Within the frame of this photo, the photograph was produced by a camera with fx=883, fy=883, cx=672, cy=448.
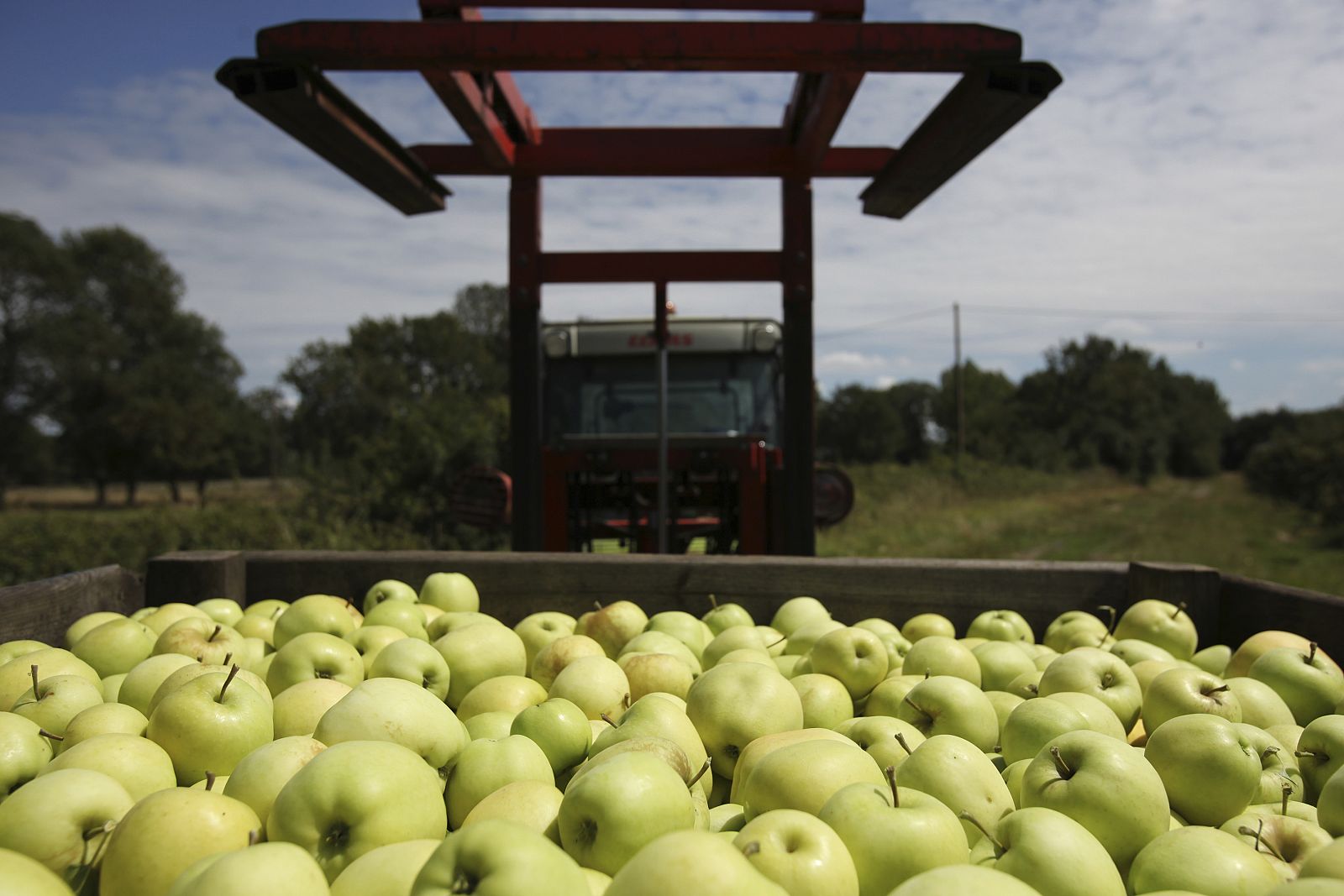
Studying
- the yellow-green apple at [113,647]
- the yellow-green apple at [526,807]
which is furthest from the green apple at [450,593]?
the yellow-green apple at [526,807]

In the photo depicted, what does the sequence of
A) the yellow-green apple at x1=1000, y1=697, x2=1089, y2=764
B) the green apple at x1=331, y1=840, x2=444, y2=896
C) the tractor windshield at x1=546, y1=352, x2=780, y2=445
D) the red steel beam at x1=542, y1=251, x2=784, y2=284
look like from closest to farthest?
the green apple at x1=331, y1=840, x2=444, y2=896
the yellow-green apple at x1=1000, y1=697, x2=1089, y2=764
the red steel beam at x1=542, y1=251, x2=784, y2=284
the tractor windshield at x1=546, y1=352, x2=780, y2=445

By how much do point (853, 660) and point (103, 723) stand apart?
6.02ft

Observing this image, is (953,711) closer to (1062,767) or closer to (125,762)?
(1062,767)

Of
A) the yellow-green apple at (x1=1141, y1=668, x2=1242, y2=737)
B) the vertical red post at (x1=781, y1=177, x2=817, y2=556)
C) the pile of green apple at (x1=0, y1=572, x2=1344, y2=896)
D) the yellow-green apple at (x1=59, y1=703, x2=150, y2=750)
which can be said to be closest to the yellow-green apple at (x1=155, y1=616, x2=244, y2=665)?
the pile of green apple at (x1=0, y1=572, x2=1344, y2=896)

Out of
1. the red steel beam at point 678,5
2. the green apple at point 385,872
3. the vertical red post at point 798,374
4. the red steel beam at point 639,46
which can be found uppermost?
the red steel beam at point 678,5

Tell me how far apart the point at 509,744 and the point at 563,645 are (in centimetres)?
78

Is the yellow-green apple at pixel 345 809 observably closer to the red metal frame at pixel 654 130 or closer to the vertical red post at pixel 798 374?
the red metal frame at pixel 654 130

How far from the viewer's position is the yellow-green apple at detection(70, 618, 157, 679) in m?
2.53

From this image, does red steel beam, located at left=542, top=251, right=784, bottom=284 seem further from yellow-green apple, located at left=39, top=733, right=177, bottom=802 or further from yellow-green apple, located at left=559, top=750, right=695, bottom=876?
yellow-green apple, located at left=559, top=750, right=695, bottom=876

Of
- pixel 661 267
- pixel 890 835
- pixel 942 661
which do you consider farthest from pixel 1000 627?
pixel 661 267

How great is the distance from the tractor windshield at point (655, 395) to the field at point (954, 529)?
5036 millimetres

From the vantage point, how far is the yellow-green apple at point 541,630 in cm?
282

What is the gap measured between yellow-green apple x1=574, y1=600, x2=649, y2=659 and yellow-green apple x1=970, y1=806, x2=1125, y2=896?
1494 mm

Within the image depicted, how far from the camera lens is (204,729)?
1859mm
